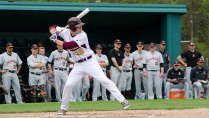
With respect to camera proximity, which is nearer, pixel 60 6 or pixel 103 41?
pixel 60 6

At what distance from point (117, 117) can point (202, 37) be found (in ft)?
126

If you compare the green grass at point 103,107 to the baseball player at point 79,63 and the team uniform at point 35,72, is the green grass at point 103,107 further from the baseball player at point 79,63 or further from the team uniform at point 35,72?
the team uniform at point 35,72

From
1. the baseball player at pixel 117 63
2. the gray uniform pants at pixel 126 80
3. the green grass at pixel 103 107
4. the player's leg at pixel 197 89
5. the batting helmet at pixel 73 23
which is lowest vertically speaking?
the green grass at pixel 103 107

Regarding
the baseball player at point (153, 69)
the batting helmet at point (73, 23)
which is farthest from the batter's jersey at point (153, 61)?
the batting helmet at point (73, 23)

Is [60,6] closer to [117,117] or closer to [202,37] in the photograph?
[117,117]

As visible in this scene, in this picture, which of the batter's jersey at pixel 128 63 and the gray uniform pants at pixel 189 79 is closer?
the batter's jersey at pixel 128 63

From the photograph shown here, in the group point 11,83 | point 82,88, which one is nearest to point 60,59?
point 82,88

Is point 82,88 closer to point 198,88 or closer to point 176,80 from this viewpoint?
point 176,80

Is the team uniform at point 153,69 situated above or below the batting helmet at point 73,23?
below

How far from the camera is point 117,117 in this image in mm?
9398

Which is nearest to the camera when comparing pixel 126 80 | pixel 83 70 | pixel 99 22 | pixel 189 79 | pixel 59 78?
pixel 83 70

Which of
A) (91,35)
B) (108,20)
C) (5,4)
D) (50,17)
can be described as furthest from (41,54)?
(91,35)

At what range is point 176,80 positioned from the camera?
1698 centimetres

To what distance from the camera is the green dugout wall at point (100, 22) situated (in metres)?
18.4
